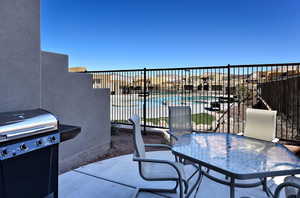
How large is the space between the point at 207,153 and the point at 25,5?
2484 mm

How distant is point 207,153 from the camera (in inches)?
81.2

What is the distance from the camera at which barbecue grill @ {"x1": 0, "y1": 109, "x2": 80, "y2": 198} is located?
4.42 ft

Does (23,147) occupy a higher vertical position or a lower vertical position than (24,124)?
lower

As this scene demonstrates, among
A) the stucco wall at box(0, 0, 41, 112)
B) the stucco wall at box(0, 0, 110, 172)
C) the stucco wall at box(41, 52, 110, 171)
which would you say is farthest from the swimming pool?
the stucco wall at box(0, 0, 41, 112)

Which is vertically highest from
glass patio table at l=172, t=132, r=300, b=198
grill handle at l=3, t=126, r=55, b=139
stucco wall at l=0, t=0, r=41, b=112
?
stucco wall at l=0, t=0, r=41, b=112

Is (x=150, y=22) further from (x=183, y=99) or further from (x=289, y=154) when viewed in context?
(x=289, y=154)

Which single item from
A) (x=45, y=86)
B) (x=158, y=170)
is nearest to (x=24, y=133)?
(x=158, y=170)

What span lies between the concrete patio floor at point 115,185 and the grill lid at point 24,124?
1.11m

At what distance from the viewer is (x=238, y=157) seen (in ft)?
6.45

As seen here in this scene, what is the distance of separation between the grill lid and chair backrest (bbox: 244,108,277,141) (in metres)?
2.85

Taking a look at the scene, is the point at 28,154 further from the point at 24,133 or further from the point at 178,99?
the point at 178,99

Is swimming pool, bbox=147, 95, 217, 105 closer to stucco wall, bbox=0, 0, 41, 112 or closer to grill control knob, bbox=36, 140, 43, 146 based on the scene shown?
stucco wall, bbox=0, 0, 41, 112

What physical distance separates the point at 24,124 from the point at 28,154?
0.24 meters

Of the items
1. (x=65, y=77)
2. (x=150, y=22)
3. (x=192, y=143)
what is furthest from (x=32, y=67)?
(x=150, y=22)
